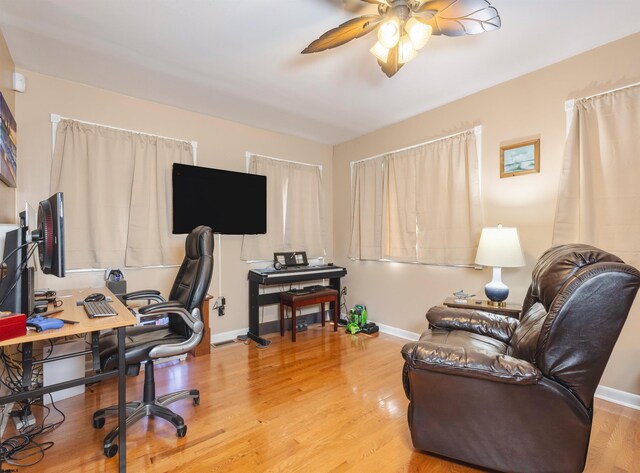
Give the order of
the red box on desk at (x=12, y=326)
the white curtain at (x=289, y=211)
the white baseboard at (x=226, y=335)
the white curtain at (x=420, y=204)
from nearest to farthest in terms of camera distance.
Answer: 1. the red box on desk at (x=12, y=326)
2. the white curtain at (x=420, y=204)
3. the white baseboard at (x=226, y=335)
4. the white curtain at (x=289, y=211)

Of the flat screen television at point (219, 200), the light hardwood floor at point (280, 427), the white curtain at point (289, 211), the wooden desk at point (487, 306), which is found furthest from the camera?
the white curtain at point (289, 211)

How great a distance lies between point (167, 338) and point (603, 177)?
3.19 metres

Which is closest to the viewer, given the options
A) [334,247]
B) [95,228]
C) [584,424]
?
[584,424]

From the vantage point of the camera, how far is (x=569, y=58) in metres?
2.48

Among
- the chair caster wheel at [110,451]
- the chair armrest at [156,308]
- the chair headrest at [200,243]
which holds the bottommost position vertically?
the chair caster wheel at [110,451]

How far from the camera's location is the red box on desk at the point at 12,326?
49.1 inches

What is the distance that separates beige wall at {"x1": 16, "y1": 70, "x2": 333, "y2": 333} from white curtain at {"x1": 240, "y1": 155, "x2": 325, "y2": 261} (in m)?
0.15

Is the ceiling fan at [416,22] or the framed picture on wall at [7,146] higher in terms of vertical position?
the ceiling fan at [416,22]

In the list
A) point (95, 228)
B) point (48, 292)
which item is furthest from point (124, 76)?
point (48, 292)

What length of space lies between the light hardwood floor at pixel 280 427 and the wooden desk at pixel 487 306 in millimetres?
763

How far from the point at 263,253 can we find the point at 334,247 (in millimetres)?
1198

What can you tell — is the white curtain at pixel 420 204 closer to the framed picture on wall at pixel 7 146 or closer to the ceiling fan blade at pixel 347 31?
the ceiling fan blade at pixel 347 31

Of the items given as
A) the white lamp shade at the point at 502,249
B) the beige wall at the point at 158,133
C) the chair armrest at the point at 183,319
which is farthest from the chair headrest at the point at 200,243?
the white lamp shade at the point at 502,249

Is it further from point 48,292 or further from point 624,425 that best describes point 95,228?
point 624,425
